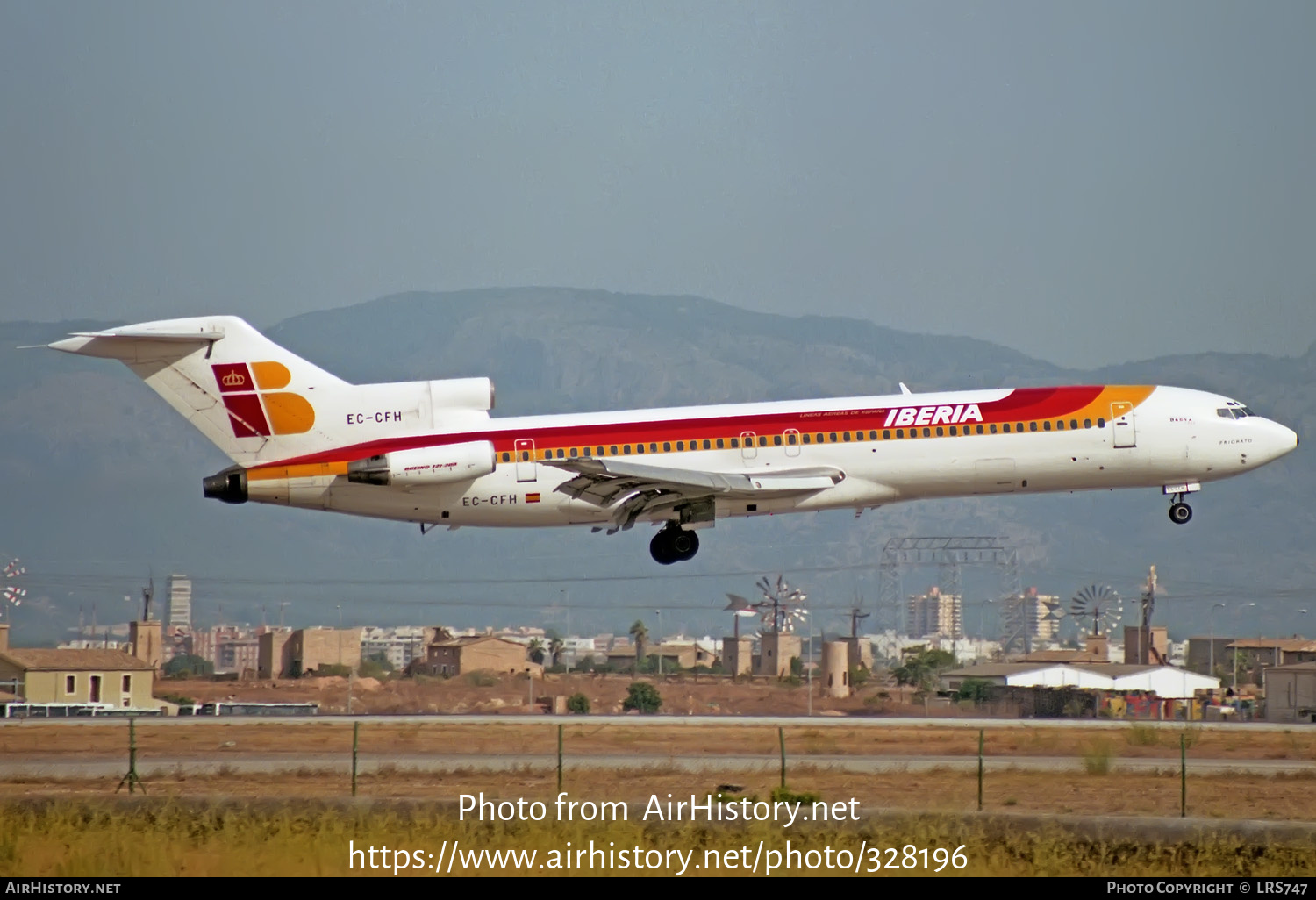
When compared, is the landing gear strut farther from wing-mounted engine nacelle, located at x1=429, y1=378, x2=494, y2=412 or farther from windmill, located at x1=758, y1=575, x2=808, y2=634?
windmill, located at x1=758, y1=575, x2=808, y2=634

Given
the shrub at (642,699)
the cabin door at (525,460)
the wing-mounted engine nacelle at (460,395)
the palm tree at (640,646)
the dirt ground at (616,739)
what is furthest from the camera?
the palm tree at (640,646)

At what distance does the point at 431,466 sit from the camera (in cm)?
3488

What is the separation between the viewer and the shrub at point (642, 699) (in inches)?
2227

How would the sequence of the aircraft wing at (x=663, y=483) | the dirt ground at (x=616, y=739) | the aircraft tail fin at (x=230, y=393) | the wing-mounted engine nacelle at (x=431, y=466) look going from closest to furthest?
the aircraft wing at (x=663, y=483) < the wing-mounted engine nacelle at (x=431, y=466) < the dirt ground at (x=616, y=739) < the aircraft tail fin at (x=230, y=393)

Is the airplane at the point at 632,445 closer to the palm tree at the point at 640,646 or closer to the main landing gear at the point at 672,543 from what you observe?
the main landing gear at the point at 672,543

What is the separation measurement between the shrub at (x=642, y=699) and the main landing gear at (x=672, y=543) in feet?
64.7

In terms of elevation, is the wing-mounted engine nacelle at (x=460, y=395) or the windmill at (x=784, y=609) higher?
the wing-mounted engine nacelle at (x=460, y=395)

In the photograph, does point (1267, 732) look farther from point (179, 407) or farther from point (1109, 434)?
point (179, 407)

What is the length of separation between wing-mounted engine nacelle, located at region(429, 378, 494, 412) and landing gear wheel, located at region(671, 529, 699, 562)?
17.0 ft

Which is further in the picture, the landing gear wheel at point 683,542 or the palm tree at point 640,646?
the palm tree at point 640,646

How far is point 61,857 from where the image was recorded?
19.6 metres

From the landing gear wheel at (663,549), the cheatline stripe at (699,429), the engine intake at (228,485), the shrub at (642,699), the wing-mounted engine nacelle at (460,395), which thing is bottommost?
the shrub at (642,699)

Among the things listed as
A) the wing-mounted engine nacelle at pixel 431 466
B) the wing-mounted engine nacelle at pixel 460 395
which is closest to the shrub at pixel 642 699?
the wing-mounted engine nacelle at pixel 460 395
